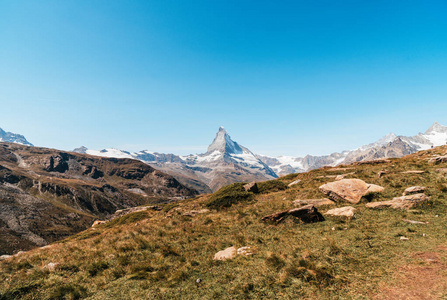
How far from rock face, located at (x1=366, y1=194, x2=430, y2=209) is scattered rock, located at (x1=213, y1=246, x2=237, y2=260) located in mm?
13168

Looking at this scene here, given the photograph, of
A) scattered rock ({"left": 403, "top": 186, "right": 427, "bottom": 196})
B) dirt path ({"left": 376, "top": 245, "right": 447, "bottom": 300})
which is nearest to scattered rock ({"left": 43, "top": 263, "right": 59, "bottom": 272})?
dirt path ({"left": 376, "top": 245, "right": 447, "bottom": 300})

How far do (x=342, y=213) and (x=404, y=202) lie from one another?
16.8 ft

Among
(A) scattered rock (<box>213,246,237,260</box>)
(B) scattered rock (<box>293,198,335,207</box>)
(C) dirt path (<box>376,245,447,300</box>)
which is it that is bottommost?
(A) scattered rock (<box>213,246,237,260</box>)

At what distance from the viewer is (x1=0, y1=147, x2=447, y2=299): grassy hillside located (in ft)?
29.2

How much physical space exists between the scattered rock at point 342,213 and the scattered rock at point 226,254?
9.69 meters

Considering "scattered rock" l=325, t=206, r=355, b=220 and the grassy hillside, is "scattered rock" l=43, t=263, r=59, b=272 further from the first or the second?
"scattered rock" l=325, t=206, r=355, b=220

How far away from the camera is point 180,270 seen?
11414 mm

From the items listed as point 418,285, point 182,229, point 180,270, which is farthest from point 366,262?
point 182,229

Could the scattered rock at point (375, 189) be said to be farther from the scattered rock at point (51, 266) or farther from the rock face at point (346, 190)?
the scattered rock at point (51, 266)

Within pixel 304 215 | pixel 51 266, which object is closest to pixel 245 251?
pixel 304 215

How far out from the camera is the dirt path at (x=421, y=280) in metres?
7.78

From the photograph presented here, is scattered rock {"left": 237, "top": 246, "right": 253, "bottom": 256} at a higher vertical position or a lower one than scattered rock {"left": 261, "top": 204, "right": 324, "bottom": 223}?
lower

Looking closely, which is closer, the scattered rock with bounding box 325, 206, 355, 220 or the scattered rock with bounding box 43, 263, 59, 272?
the scattered rock with bounding box 43, 263, 59, 272

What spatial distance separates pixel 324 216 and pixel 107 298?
16800 mm
